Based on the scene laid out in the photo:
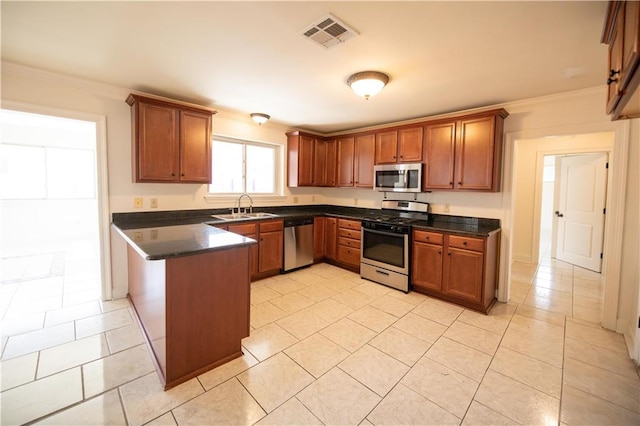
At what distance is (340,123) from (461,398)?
12.8ft

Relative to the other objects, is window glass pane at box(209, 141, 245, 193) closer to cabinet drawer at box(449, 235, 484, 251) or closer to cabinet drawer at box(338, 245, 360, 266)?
cabinet drawer at box(338, 245, 360, 266)

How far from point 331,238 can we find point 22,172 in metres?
6.87

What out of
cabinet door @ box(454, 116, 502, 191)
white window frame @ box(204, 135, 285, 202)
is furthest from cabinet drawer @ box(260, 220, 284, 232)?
cabinet door @ box(454, 116, 502, 191)

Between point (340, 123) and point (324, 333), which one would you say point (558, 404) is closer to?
point (324, 333)

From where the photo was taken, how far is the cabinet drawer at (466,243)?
2983 millimetres

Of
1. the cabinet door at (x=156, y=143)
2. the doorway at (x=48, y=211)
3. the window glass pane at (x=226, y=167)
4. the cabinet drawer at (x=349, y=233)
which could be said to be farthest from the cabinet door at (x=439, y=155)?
the doorway at (x=48, y=211)

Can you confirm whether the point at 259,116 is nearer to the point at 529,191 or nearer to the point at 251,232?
the point at 251,232

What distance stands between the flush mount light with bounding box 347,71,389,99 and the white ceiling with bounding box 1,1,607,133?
60 millimetres

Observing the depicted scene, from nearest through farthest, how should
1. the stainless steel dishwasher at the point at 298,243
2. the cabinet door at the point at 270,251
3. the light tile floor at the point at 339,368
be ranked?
the light tile floor at the point at 339,368 → the cabinet door at the point at 270,251 → the stainless steel dishwasher at the point at 298,243

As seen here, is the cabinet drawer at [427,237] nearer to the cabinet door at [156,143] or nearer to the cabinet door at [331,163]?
the cabinet door at [331,163]

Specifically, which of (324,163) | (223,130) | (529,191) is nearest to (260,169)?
(223,130)

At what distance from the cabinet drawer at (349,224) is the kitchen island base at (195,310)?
2.36m

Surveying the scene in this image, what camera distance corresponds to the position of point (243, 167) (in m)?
4.40

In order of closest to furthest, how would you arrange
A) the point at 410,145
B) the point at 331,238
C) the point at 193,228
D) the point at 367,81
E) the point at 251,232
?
the point at 367,81, the point at 193,228, the point at 251,232, the point at 410,145, the point at 331,238
